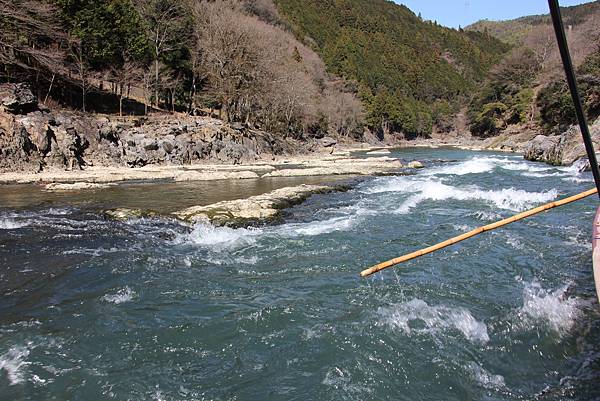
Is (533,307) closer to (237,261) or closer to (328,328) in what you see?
(328,328)

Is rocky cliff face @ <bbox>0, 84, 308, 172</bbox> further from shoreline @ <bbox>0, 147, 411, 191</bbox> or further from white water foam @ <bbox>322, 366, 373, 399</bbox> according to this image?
white water foam @ <bbox>322, 366, 373, 399</bbox>

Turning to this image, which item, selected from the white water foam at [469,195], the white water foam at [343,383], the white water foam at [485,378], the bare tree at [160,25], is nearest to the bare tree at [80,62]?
the bare tree at [160,25]

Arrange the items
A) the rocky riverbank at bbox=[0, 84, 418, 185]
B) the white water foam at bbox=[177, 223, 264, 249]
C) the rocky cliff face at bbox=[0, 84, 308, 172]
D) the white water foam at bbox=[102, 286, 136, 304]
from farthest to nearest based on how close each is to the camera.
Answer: the rocky cliff face at bbox=[0, 84, 308, 172]
the rocky riverbank at bbox=[0, 84, 418, 185]
the white water foam at bbox=[177, 223, 264, 249]
the white water foam at bbox=[102, 286, 136, 304]

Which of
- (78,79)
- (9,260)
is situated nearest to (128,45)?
(78,79)

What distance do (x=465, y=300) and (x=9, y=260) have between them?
28.4 feet

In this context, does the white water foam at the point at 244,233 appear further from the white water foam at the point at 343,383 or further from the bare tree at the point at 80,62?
the bare tree at the point at 80,62

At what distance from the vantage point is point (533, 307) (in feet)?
20.7

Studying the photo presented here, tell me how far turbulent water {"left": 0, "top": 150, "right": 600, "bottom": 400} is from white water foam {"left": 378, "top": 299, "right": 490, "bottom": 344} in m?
0.03

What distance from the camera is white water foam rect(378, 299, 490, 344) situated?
564 centimetres

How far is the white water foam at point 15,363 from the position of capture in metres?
4.59

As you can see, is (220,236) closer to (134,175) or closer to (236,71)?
(134,175)

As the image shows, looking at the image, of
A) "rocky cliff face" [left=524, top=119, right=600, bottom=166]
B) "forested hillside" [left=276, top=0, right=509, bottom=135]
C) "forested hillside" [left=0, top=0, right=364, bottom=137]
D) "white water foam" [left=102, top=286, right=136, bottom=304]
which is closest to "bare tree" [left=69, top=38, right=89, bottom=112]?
"forested hillside" [left=0, top=0, right=364, bottom=137]

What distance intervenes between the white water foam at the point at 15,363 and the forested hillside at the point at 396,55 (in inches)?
3280

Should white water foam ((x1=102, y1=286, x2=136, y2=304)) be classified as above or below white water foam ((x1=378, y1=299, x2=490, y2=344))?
above
